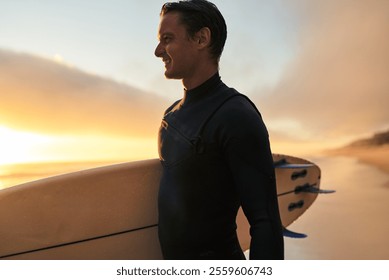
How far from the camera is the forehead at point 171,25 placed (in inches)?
44.6

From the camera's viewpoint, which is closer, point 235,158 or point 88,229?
point 235,158

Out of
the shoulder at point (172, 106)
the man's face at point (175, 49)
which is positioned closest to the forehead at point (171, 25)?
the man's face at point (175, 49)

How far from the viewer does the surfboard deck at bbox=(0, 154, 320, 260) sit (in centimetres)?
157

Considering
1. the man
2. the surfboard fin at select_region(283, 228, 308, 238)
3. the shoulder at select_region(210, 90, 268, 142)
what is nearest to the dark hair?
the man

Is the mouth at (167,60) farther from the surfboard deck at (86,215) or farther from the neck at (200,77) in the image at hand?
the surfboard deck at (86,215)

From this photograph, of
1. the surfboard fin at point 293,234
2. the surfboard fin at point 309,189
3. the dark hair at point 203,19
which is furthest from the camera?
the surfboard fin at point 309,189

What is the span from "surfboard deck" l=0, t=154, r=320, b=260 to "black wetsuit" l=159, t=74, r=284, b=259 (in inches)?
16.4

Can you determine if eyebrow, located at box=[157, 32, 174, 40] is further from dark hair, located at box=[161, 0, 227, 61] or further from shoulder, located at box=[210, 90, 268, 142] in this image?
shoulder, located at box=[210, 90, 268, 142]
